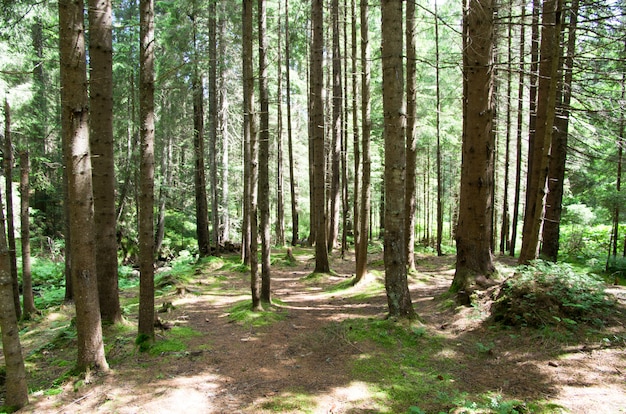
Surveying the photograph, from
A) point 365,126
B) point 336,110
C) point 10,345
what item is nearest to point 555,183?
point 365,126

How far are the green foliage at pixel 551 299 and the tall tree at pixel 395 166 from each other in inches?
61.4

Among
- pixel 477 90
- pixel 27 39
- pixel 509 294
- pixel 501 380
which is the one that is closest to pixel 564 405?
pixel 501 380

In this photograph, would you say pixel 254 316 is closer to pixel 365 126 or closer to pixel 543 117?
pixel 365 126

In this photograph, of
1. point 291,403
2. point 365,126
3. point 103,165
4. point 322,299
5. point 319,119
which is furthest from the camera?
point 319,119

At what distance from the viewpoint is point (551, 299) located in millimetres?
5969

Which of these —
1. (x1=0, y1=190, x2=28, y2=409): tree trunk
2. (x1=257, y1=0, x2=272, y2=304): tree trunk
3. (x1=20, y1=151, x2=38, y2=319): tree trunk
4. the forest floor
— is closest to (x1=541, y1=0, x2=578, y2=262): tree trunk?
the forest floor

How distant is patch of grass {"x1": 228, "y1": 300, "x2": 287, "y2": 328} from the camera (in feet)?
24.5

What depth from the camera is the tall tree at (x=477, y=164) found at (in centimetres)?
781

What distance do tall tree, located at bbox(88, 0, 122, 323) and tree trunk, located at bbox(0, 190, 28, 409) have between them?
2.58 m

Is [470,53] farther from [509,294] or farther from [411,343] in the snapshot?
[411,343]

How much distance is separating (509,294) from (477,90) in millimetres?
4074

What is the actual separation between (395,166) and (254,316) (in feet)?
13.3

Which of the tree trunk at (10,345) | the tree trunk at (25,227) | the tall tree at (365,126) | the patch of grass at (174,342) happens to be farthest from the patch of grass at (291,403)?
the tree trunk at (25,227)

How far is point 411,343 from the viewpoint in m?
5.82
